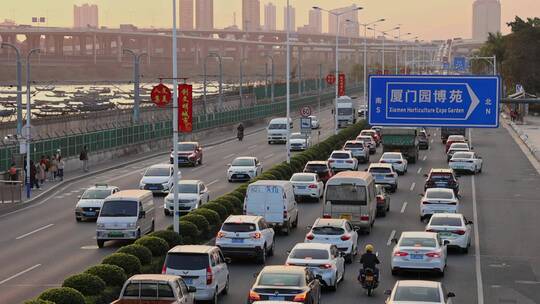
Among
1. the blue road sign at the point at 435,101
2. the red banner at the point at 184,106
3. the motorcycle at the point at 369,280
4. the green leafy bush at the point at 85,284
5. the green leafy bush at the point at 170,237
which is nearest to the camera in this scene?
the green leafy bush at the point at 85,284

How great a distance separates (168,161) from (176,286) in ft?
156

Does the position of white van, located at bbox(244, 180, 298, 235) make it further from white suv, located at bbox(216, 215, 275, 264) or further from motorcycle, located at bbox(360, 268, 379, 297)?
motorcycle, located at bbox(360, 268, 379, 297)

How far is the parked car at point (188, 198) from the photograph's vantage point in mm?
42875

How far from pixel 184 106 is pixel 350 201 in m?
6.84

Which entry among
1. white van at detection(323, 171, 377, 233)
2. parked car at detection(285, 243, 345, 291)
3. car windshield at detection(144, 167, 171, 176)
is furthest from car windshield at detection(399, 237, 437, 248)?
car windshield at detection(144, 167, 171, 176)

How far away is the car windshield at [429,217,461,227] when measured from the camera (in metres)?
34.3

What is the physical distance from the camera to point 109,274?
984 inches

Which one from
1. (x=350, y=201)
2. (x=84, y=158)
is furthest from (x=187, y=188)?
(x=84, y=158)

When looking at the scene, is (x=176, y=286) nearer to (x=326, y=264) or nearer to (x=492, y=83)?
(x=326, y=264)

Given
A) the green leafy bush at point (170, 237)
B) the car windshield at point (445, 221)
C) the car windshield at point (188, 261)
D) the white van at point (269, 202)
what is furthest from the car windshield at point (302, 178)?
the car windshield at point (188, 261)

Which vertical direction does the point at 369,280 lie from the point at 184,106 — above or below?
below

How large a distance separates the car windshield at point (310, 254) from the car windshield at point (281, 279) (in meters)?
3.86

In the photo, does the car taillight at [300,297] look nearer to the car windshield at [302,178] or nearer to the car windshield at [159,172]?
the car windshield at [302,178]

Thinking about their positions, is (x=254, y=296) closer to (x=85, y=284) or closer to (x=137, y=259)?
(x=85, y=284)
